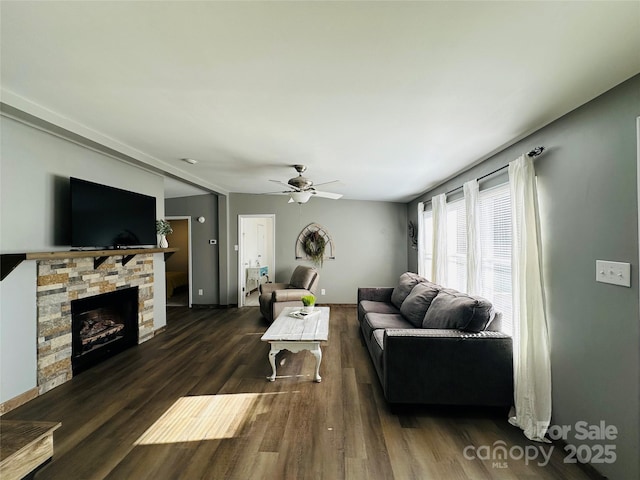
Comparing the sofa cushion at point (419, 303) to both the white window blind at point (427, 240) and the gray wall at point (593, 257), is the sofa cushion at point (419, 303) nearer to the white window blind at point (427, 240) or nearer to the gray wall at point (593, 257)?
the gray wall at point (593, 257)

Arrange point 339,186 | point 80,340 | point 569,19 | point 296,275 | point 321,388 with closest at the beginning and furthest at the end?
point 569,19 → point 321,388 → point 80,340 → point 339,186 → point 296,275

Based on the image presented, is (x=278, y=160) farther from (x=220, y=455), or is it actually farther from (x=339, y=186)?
(x=220, y=455)

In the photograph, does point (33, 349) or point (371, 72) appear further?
point (33, 349)

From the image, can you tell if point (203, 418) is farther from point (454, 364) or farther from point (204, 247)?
point (204, 247)

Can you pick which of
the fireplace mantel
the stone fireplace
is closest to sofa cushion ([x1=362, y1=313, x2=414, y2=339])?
the fireplace mantel

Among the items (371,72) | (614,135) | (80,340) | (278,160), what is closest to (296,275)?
(278,160)

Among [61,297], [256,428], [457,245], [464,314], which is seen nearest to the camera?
[256,428]

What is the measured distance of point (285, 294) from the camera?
4.35 metres

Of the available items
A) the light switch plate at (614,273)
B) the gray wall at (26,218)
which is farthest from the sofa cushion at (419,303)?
the gray wall at (26,218)

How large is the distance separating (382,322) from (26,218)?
11.8 ft

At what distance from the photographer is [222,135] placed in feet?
8.07

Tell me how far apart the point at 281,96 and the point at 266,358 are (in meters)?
2.82

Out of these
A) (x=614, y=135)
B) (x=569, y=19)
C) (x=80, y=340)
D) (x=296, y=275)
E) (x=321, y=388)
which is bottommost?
(x=321, y=388)

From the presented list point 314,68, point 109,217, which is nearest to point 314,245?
A: point 109,217
